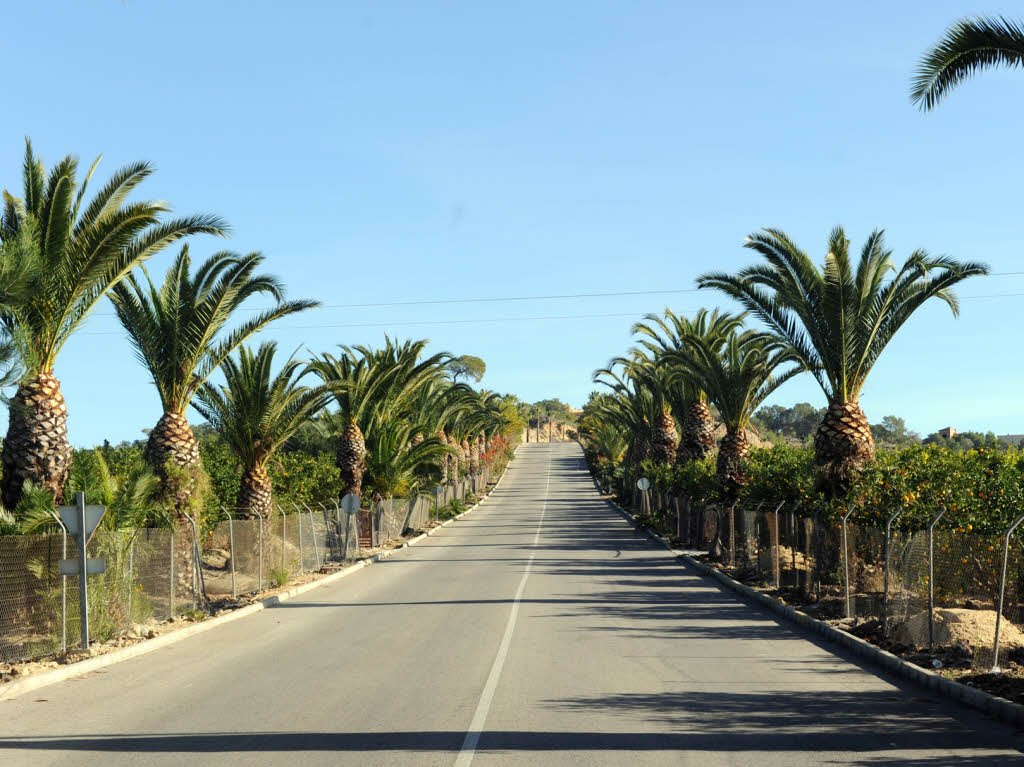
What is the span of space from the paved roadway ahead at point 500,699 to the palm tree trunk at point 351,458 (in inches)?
798

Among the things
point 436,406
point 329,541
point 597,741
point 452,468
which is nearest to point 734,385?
point 329,541

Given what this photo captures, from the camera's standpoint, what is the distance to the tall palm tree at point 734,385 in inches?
1195

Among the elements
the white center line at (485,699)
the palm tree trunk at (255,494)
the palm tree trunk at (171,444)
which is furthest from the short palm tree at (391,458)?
the white center line at (485,699)

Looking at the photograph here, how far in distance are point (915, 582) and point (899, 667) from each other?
295cm

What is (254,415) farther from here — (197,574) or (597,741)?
(597,741)

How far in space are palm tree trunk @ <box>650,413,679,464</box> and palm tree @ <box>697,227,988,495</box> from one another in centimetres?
2809

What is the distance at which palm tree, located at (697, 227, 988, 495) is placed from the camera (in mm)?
19703

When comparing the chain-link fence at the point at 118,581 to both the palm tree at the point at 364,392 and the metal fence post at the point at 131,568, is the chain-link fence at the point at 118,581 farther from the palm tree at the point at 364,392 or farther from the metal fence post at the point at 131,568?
the palm tree at the point at 364,392

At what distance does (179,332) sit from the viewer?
21.1 meters

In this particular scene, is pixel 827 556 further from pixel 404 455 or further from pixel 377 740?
pixel 404 455

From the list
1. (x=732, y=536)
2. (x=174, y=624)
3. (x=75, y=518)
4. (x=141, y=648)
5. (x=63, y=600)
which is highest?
(x=75, y=518)

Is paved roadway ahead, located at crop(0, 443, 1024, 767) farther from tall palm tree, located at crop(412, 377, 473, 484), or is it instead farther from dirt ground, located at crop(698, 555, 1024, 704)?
tall palm tree, located at crop(412, 377, 473, 484)

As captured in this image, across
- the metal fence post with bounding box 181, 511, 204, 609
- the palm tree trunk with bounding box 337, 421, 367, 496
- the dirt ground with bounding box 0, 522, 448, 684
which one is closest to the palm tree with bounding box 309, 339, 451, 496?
the palm tree trunk with bounding box 337, 421, 367, 496

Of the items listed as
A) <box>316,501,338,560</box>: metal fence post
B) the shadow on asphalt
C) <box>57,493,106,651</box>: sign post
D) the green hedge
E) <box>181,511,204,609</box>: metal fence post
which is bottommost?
<box>316,501,338,560</box>: metal fence post
